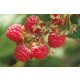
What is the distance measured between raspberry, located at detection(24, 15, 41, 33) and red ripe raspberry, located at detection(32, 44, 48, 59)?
0.11m

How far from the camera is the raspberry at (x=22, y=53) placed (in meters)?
1.96

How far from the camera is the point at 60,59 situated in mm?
2008

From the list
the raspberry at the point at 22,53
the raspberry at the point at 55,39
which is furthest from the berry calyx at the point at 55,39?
the raspberry at the point at 22,53

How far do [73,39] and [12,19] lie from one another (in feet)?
1.33

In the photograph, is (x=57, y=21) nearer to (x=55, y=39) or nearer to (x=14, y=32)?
(x=55, y=39)

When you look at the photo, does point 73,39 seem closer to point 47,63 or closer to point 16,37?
point 47,63

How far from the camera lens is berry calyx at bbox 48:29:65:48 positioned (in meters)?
1.96

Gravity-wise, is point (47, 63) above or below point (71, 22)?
below

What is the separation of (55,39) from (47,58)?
13 cm

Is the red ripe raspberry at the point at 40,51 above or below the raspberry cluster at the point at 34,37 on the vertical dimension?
below

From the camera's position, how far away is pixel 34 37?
200 cm

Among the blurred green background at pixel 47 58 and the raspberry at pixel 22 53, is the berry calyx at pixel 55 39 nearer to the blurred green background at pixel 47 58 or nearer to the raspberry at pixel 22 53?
the blurred green background at pixel 47 58

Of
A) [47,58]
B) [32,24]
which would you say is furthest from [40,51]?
[32,24]
